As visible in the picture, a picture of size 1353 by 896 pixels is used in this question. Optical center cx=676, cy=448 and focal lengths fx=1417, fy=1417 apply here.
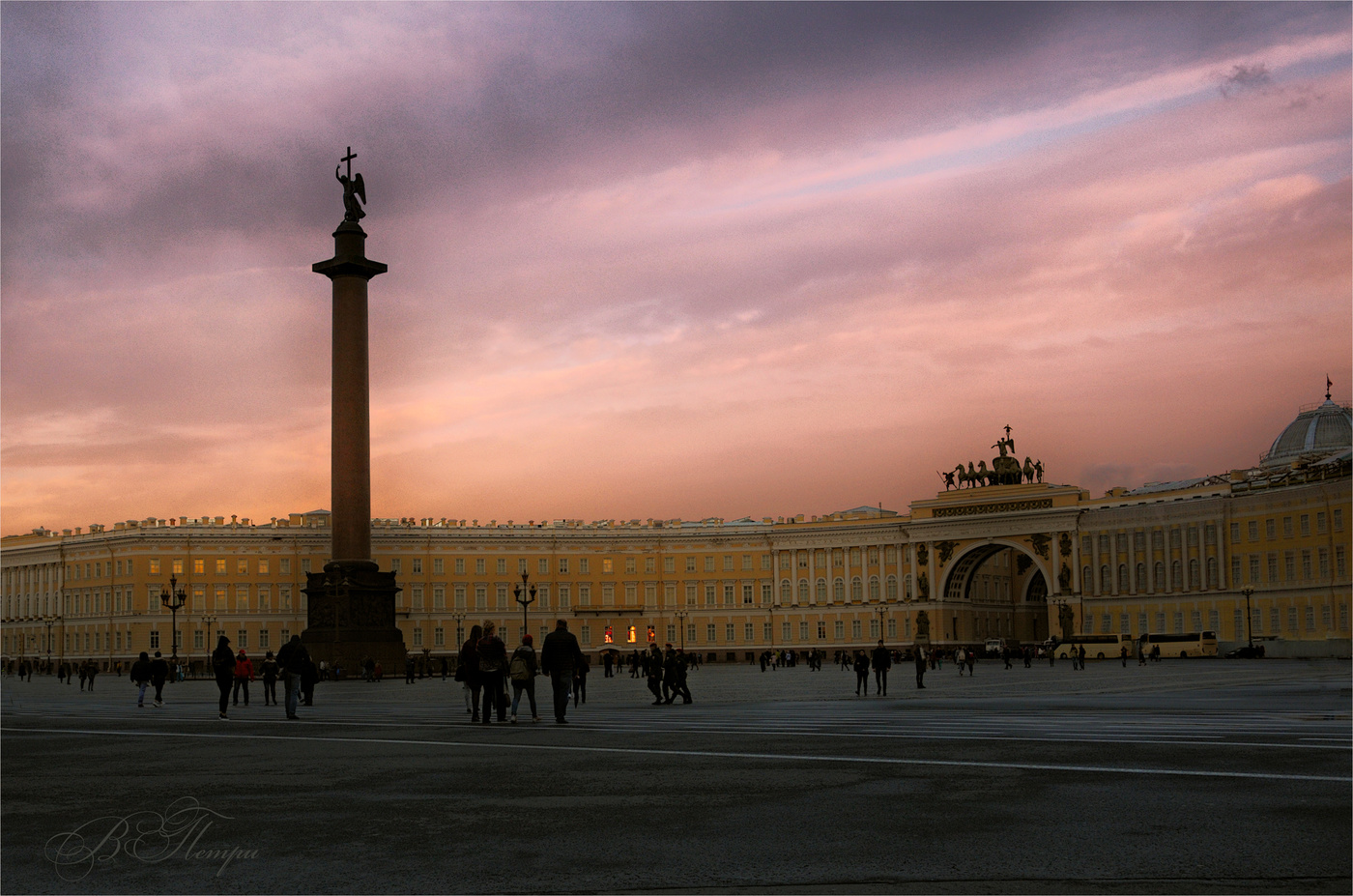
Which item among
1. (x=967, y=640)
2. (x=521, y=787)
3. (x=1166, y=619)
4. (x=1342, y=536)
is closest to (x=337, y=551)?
(x=521, y=787)

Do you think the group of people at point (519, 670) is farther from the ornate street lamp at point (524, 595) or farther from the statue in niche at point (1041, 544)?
the statue in niche at point (1041, 544)

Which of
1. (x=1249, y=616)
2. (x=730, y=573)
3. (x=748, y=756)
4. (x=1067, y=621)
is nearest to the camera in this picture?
(x=748, y=756)

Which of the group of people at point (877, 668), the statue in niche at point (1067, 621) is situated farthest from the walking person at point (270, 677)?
the statue in niche at point (1067, 621)

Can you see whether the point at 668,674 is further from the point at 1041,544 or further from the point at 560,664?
the point at 1041,544

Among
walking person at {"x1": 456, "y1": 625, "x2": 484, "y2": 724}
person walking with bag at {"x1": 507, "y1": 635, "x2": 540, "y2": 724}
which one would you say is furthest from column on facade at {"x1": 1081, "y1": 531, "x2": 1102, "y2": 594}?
person walking with bag at {"x1": 507, "y1": 635, "x2": 540, "y2": 724}

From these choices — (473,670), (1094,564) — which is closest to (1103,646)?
(1094,564)

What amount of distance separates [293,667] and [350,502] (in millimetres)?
30242

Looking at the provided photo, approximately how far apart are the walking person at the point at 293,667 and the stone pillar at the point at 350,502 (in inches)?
1122

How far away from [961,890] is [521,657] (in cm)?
1589

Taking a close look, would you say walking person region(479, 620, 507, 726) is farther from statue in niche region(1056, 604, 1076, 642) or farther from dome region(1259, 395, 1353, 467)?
dome region(1259, 395, 1353, 467)

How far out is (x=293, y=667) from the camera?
27031mm

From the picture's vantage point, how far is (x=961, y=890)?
7.78 m

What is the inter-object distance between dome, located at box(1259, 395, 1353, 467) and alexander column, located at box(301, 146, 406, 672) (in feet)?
301

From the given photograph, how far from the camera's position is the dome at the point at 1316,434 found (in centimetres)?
12325
